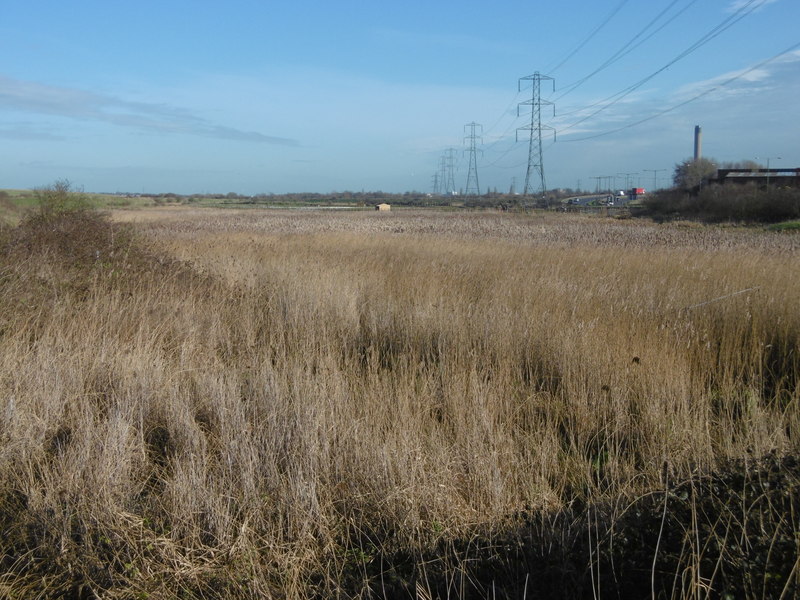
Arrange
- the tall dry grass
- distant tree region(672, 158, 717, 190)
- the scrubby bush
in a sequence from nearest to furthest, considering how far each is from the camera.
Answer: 1. the tall dry grass
2. the scrubby bush
3. distant tree region(672, 158, 717, 190)

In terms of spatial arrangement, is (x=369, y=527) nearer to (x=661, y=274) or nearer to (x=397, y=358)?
(x=397, y=358)

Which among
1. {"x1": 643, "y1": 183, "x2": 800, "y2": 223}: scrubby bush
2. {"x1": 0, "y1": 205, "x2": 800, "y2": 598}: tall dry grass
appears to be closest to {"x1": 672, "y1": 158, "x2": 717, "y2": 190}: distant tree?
{"x1": 643, "y1": 183, "x2": 800, "y2": 223}: scrubby bush

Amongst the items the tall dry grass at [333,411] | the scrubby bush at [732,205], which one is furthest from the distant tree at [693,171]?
the tall dry grass at [333,411]

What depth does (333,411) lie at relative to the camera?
15.5 feet

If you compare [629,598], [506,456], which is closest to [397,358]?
[506,456]

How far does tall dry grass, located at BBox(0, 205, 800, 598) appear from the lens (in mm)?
3416

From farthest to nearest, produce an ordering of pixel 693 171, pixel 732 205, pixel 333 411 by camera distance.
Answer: pixel 693 171, pixel 732 205, pixel 333 411

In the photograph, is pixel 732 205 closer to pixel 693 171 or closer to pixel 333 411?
pixel 693 171

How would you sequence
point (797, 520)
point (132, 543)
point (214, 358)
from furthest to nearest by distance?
point (214, 358) < point (132, 543) < point (797, 520)

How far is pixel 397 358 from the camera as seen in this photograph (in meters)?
6.86

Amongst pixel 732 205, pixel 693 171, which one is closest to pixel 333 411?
pixel 732 205

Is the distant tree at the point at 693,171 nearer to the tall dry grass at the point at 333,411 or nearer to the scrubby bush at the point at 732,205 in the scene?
the scrubby bush at the point at 732,205

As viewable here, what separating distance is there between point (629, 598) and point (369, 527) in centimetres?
144

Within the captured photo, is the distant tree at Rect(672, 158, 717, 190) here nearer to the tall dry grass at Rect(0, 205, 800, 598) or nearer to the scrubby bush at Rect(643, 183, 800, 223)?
the scrubby bush at Rect(643, 183, 800, 223)
